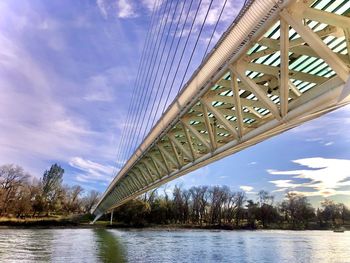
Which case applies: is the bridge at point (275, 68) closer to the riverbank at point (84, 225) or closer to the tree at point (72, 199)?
the riverbank at point (84, 225)

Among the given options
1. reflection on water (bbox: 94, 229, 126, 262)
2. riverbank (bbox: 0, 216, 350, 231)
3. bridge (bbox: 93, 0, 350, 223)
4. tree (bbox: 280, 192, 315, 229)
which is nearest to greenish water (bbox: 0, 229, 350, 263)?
reflection on water (bbox: 94, 229, 126, 262)

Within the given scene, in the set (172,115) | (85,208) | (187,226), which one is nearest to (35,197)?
(85,208)

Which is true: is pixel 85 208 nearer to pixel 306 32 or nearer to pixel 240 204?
pixel 240 204

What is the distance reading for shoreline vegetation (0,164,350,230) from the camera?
269 feet

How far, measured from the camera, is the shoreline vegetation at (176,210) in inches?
3231

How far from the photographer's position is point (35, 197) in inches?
3413

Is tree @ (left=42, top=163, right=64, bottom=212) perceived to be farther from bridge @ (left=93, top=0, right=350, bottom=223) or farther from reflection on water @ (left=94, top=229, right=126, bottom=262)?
bridge @ (left=93, top=0, right=350, bottom=223)

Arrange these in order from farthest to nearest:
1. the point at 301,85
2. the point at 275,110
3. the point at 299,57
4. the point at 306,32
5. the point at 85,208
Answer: the point at 85,208
the point at 301,85
the point at 299,57
the point at 275,110
the point at 306,32

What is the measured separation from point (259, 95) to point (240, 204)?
334 feet

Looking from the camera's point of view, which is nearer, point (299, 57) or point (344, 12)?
point (344, 12)

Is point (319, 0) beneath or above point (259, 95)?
above

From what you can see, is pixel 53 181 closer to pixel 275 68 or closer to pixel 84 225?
pixel 84 225

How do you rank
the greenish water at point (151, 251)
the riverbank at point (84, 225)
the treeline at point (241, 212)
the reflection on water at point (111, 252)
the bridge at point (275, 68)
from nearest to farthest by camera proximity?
the bridge at point (275, 68) < the reflection on water at point (111, 252) < the greenish water at point (151, 251) < the riverbank at point (84, 225) < the treeline at point (241, 212)

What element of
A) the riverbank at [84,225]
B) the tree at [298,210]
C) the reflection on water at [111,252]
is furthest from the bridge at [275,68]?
the tree at [298,210]
